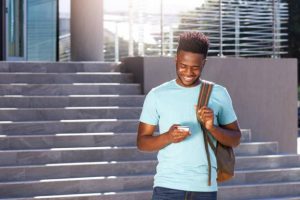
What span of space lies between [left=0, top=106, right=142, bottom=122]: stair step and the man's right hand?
6.05 metres

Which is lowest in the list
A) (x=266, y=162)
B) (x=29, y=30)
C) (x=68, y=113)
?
(x=266, y=162)

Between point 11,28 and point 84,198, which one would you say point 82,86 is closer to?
point 84,198

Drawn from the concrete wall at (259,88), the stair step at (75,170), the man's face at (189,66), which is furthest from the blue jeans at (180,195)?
the concrete wall at (259,88)

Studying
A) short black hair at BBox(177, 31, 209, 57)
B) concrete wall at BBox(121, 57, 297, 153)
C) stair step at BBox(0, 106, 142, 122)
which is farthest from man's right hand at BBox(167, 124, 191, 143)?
concrete wall at BBox(121, 57, 297, 153)

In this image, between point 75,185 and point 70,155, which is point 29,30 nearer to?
point 70,155

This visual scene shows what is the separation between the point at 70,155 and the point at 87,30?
4.86m

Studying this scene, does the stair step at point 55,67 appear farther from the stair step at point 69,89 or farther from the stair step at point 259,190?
the stair step at point 259,190

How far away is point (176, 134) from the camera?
367cm

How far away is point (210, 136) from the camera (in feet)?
12.6

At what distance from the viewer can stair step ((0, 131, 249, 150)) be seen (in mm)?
8781

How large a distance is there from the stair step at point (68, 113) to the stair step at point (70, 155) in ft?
2.91

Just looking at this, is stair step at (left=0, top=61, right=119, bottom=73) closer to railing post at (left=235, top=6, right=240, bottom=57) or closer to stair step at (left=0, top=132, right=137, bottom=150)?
stair step at (left=0, top=132, right=137, bottom=150)

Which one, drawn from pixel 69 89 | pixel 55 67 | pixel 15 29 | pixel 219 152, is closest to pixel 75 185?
pixel 69 89

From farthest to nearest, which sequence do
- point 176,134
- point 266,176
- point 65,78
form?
point 65,78, point 266,176, point 176,134
